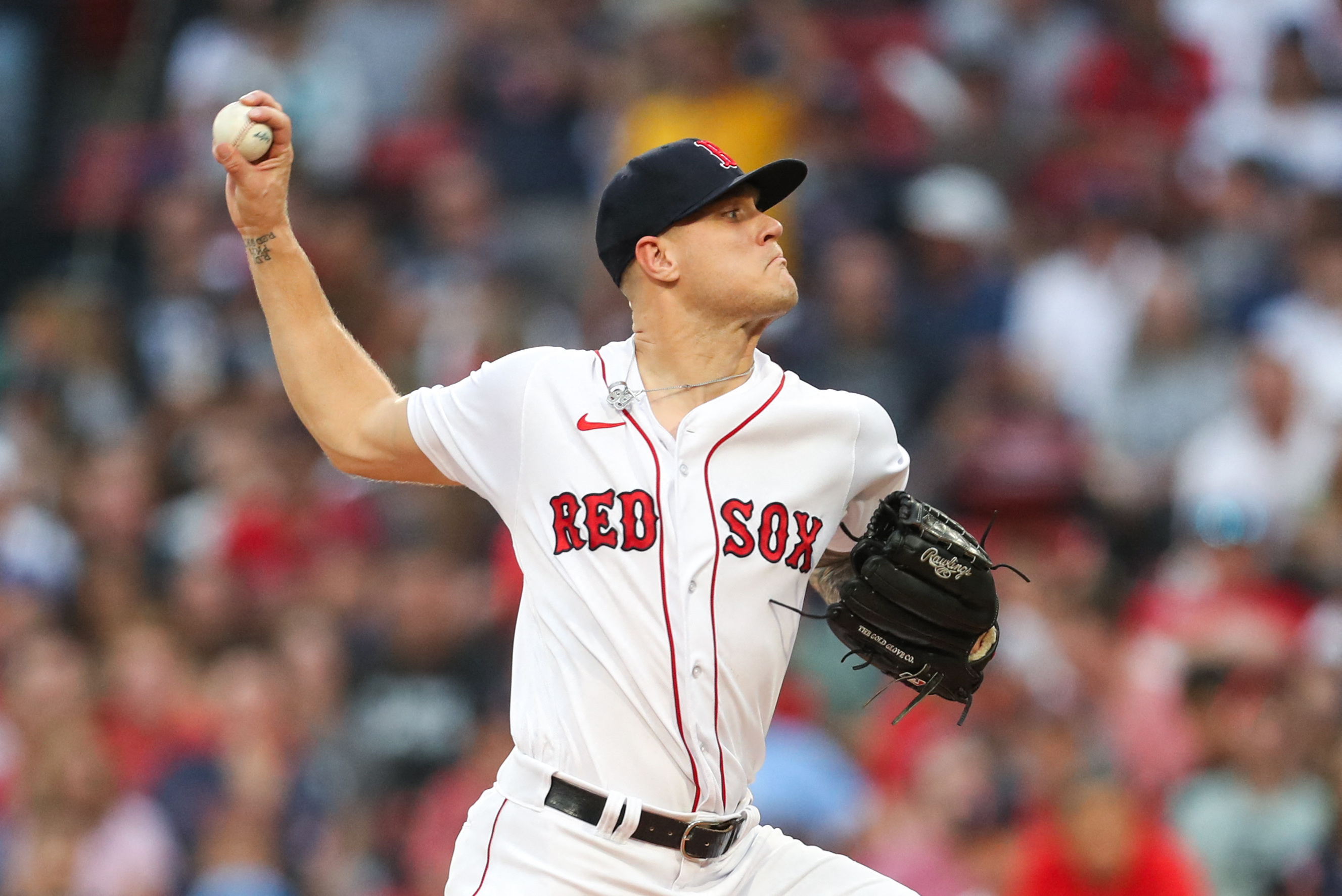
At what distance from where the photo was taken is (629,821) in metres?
3.52

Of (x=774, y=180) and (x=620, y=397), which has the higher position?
(x=774, y=180)

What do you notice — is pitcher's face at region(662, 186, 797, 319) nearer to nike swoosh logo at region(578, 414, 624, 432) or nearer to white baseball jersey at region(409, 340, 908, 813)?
white baseball jersey at region(409, 340, 908, 813)

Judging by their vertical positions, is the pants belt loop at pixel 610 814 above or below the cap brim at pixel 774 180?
below

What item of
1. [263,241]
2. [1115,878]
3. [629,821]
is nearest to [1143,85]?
[1115,878]

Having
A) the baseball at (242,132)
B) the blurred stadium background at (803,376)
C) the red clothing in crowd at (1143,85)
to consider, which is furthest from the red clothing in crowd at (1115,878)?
the red clothing in crowd at (1143,85)

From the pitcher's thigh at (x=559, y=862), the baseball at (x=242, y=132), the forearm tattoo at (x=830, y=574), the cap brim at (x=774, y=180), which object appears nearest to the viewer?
the pitcher's thigh at (x=559, y=862)

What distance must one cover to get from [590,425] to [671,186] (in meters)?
0.51

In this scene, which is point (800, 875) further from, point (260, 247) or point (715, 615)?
point (260, 247)

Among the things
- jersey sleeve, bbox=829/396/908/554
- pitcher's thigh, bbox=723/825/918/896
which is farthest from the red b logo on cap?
pitcher's thigh, bbox=723/825/918/896

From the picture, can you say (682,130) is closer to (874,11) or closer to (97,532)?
(874,11)

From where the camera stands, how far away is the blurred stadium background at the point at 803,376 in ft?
22.0

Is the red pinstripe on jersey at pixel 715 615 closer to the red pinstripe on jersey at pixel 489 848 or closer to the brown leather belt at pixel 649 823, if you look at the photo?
the brown leather belt at pixel 649 823

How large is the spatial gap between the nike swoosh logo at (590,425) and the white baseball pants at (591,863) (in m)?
0.64

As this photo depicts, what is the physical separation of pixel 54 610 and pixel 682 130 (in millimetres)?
3735
